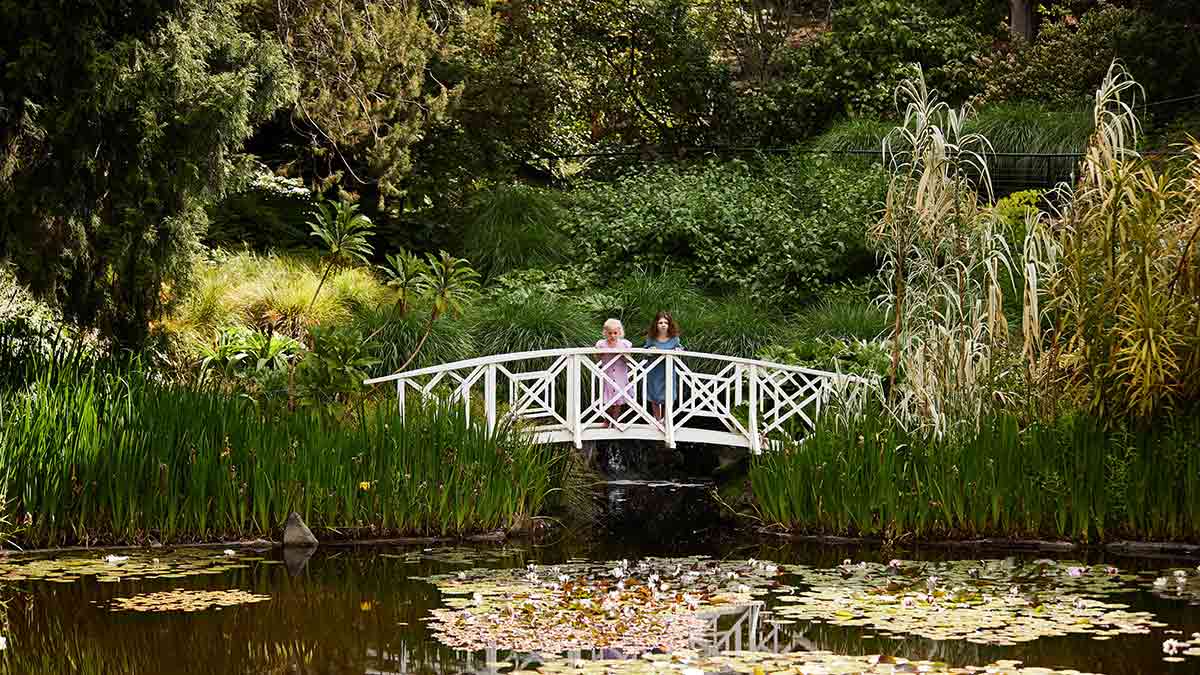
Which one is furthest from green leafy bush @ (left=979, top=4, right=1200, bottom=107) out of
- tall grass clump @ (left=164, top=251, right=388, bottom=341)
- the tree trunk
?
tall grass clump @ (left=164, top=251, right=388, bottom=341)

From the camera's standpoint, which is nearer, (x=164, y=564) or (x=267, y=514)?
(x=164, y=564)

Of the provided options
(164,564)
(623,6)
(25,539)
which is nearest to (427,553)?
(164,564)

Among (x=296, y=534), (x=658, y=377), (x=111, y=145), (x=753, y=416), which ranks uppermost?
(x=111, y=145)

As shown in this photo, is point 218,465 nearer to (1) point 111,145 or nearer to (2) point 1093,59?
(1) point 111,145

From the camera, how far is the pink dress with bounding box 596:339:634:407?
1154 cm

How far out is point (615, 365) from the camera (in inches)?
472

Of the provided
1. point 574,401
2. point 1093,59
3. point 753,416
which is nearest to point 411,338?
point 574,401

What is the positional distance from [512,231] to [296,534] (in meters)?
7.81

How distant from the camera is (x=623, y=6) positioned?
66.3ft

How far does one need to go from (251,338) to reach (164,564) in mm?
4609

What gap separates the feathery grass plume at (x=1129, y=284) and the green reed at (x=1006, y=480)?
28 centimetres

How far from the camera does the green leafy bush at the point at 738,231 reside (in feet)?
53.5

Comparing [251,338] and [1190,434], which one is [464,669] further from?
[251,338]

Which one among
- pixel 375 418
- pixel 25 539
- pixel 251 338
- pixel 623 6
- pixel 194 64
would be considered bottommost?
pixel 25 539
